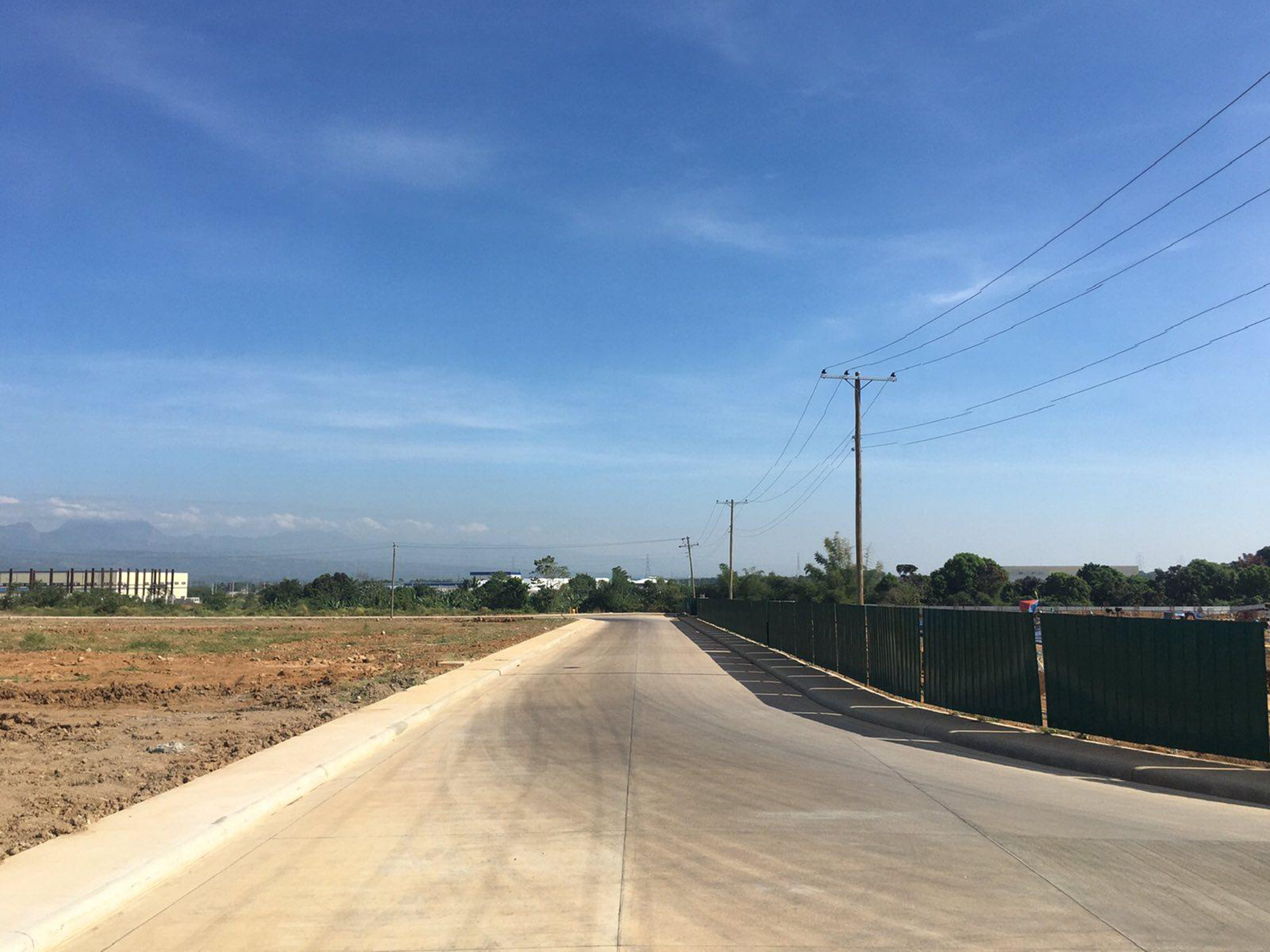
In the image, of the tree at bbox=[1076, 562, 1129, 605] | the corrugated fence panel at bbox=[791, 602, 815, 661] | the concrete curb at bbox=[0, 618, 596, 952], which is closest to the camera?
the concrete curb at bbox=[0, 618, 596, 952]

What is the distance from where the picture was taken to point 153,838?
7793 millimetres

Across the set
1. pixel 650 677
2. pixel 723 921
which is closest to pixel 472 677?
pixel 650 677

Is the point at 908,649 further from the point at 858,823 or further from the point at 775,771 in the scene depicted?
the point at 858,823

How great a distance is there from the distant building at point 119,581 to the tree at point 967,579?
10610cm

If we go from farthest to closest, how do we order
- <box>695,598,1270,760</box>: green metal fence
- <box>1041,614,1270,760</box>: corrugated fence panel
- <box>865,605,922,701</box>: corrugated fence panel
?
<box>865,605,922,701</box>: corrugated fence panel
<box>695,598,1270,760</box>: green metal fence
<box>1041,614,1270,760</box>: corrugated fence panel

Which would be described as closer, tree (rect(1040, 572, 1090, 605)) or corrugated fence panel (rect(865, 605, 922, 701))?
corrugated fence panel (rect(865, 605, 922, 701))

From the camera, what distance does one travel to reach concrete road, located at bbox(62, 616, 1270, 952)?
19.0 feet

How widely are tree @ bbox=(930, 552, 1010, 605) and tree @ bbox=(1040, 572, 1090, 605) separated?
584 cm

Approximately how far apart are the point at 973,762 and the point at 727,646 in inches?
1075

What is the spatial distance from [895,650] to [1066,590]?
123 meters

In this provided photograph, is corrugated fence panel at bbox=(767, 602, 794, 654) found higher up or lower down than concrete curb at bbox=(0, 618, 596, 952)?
higher up

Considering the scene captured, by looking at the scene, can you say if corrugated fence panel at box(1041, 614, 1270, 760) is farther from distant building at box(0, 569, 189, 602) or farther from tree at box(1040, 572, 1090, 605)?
distant building at box(0, 569, 189, 602)

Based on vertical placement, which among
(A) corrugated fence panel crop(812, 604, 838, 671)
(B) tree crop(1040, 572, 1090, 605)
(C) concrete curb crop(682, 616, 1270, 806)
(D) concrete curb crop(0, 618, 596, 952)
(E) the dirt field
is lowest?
(E) the dirt field

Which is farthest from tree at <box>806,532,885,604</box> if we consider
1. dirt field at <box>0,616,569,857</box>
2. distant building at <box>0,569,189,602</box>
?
distant building at <box>0,569,189,602</box>
